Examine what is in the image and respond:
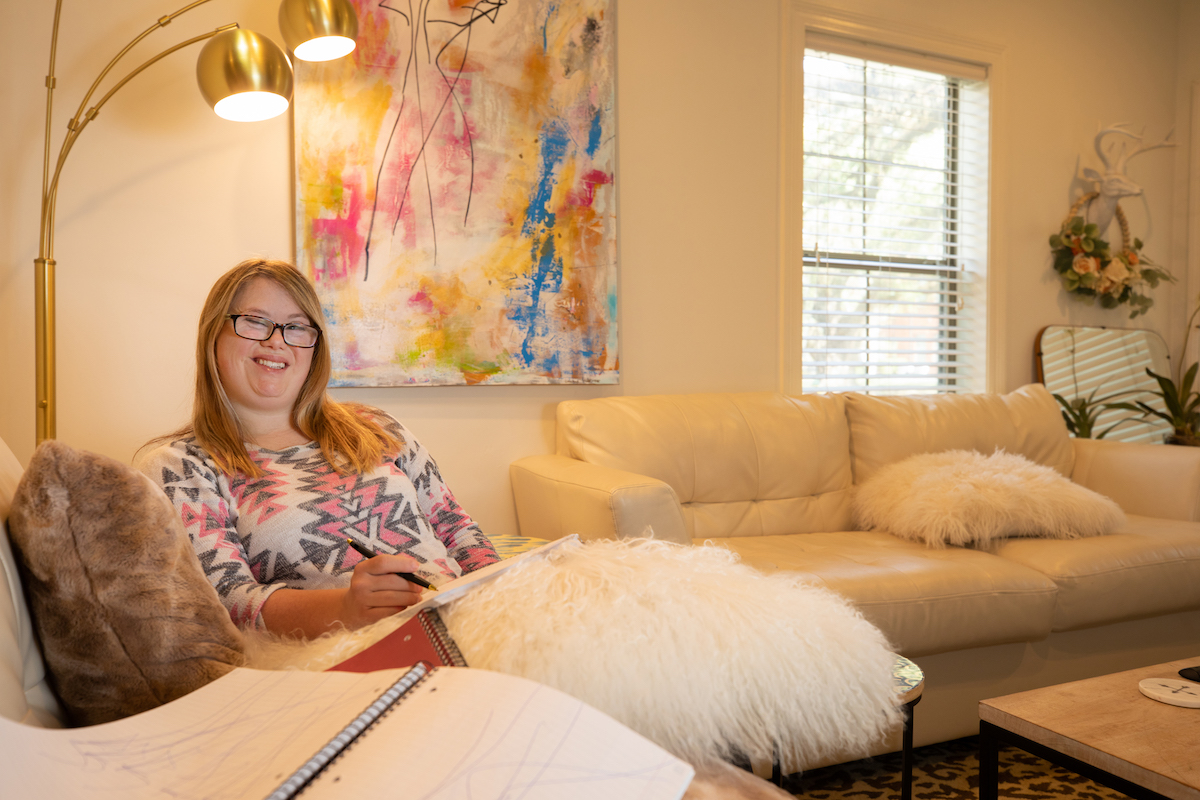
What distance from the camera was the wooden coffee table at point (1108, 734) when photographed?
41.0 inches

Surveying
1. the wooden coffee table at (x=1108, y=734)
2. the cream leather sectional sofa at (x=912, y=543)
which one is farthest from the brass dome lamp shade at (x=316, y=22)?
the wooden coffee table at (x=1108, y=734)

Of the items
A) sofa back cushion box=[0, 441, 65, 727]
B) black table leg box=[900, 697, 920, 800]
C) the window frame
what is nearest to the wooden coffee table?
black table leg box=[900, 697, 920, 800]

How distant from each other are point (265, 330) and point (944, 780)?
5.72 ft

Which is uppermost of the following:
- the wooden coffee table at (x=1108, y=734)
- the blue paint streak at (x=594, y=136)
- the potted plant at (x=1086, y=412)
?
the blue paint streak at (x=594, y=136)

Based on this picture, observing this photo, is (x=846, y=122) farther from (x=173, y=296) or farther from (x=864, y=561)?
(x=173, y=296)

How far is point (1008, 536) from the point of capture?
7.14 feet

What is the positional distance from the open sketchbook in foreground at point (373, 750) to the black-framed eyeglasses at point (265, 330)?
0.79m

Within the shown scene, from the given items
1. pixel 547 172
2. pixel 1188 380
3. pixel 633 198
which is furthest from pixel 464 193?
pixel 1188 380

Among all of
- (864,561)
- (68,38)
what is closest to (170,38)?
(68,38)

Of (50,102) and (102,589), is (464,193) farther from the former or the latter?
(102,589)

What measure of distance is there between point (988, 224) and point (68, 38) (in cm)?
326

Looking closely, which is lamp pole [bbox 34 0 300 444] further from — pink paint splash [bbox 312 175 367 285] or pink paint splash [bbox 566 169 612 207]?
pink paint splash [bbox 566 169 612 207]

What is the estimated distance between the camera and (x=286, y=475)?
1263mm

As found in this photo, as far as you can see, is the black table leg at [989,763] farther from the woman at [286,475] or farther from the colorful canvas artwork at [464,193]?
the colorful canvas artwork at [464,193]
